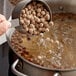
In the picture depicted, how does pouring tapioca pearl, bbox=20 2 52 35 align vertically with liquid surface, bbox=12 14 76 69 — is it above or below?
above

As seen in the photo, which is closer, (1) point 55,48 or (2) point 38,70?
(2) point 38,70

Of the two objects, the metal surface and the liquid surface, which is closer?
the metal surface

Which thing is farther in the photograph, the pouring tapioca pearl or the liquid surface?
the liquid surface

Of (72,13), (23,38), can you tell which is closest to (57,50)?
(23,38)

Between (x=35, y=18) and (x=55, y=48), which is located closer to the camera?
(x=35, y=18)

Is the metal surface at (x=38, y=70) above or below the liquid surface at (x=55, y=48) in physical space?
above

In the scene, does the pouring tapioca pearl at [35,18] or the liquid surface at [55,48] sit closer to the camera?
the pouring tapioca pearl at [35,18]

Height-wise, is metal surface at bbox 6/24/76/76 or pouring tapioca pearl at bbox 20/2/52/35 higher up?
pouring tapioca pearl at bbox 20/2/52/35

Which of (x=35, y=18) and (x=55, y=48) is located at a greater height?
(x=35, y=18)

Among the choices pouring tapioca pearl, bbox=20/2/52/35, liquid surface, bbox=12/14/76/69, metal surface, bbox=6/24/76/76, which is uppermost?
pouring tapioca pearl, bbox=20/2/52/35

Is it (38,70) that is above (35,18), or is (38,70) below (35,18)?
below
